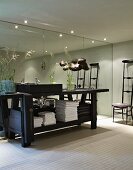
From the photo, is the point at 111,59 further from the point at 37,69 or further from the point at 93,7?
the point at 93,7

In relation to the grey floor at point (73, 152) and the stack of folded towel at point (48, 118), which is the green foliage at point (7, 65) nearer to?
the stack of folded towel at point (48, 118)

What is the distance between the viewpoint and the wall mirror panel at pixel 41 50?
14.5ft

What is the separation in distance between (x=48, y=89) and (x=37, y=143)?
102 centimetres

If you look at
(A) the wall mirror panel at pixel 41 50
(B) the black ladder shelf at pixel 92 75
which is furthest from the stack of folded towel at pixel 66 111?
(B) the black ladder shelf at pixel 92 75

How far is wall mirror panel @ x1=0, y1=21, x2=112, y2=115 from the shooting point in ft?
14.5

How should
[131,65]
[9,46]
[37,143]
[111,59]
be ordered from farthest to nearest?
[111,59] → [131,65] → [9,46] → [37,143]

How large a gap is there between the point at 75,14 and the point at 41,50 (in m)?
1.38

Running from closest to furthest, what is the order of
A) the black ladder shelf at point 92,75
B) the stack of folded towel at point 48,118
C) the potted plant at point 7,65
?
1. the stack of folded towel at point 48,118
2. the potted plant at point 7,65
3. the black ladder shelf at point 92,75

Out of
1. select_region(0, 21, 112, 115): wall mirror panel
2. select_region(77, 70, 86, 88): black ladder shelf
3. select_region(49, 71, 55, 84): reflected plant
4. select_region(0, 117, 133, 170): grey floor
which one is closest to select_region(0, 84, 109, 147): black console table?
select_region(0, 117, 133, 170): grey floor

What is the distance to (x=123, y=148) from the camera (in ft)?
11.7

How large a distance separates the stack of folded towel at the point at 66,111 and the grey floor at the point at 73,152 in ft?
1.18

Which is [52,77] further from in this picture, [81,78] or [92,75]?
[92,75]

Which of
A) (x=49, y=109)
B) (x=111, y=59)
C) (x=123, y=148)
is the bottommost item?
(x=123, y=148)

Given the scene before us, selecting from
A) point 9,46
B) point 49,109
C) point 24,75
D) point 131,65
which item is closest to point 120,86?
point 131,65
